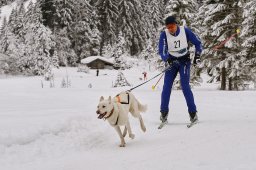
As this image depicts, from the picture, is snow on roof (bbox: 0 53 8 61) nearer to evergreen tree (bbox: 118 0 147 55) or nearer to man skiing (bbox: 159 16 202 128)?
evergreen tree (bbox: 118 0 147 55)

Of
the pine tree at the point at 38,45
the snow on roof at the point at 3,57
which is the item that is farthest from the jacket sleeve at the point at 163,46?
the snow on roof at the point at 3,57

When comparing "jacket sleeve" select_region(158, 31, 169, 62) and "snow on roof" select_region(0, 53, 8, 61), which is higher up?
"jacket sleeve" select_region(158, 31, 169, 62)

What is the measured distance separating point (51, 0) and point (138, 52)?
22.1m

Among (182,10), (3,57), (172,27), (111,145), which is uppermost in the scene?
(182,10)

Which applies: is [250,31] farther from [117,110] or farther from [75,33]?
[75,33]

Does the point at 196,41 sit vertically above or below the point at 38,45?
below

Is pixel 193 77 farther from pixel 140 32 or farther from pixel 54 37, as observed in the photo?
pixel 140 32

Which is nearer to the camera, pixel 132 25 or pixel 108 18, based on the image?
pixel 108 18

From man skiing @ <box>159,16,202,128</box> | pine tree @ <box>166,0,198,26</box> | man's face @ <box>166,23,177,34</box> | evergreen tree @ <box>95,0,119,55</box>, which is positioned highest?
evergreen tree @ <box>95,0,119,55</box>

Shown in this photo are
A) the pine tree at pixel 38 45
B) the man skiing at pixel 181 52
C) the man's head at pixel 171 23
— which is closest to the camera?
the man's head at pixel 171 23

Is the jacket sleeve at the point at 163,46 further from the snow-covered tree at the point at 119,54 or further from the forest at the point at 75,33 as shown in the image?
the snow-covered tree at the point at 119,54

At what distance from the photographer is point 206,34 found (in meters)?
26.4

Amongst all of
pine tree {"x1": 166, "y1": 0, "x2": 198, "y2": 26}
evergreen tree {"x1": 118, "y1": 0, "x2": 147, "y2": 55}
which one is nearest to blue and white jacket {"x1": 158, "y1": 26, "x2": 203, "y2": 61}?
pine tree {"x1": 166, "y1": 0, "x2": 198, "y2": 26}

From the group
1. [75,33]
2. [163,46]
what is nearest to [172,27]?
[163,46]
